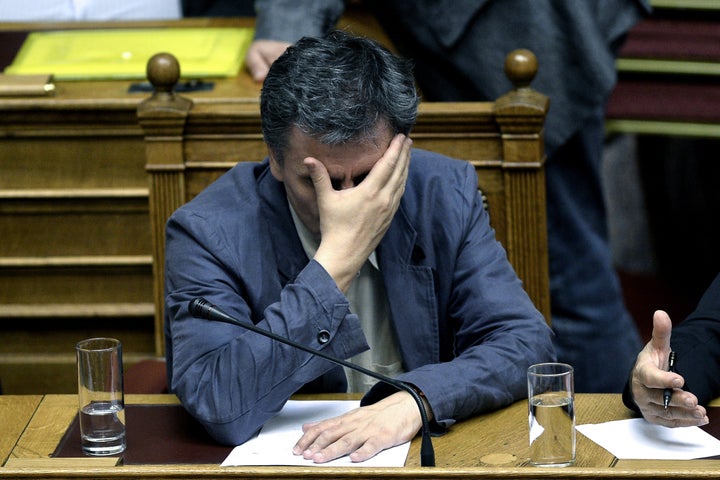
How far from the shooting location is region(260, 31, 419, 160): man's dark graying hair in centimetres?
192

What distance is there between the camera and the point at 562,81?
3.11 metres

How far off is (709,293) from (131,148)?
4.69ft

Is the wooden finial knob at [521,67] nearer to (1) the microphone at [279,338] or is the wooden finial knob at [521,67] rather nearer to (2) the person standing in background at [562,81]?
(2) the person standing in background at [562,81]

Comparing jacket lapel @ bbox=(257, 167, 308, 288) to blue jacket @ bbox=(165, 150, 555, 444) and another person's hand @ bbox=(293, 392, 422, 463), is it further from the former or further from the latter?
another person's hand @ bbox=(293, 392, 422, 463)

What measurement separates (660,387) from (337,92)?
623 mm

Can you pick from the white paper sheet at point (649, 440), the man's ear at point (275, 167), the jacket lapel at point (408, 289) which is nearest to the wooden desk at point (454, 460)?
the white paper sheet at point (649, 440)

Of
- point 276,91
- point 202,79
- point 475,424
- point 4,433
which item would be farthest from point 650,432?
point 202,79

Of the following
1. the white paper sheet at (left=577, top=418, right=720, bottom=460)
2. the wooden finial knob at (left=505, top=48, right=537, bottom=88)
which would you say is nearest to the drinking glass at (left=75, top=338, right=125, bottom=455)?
the white paper sheet at (left=577, top=418, right=720, bottom=460)

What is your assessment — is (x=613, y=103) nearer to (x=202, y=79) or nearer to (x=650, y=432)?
(x=202, y=79)

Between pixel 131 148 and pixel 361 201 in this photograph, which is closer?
pixel 361 201

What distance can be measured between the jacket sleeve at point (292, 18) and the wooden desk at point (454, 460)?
116 centimetres

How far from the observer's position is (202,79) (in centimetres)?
289

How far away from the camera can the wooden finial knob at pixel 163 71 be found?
251 centimetres

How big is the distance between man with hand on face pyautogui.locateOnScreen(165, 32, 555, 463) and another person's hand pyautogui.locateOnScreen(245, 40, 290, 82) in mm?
683
